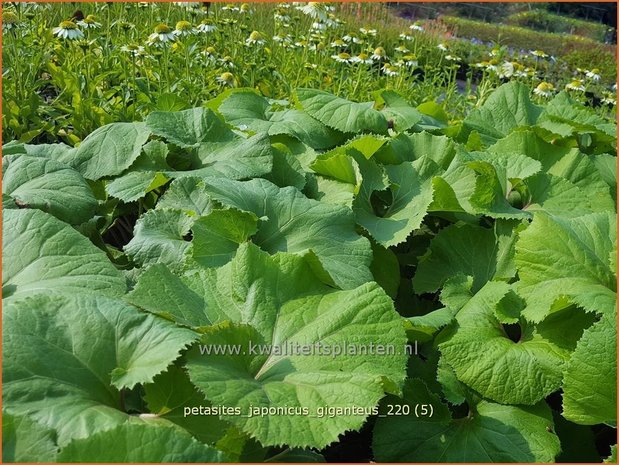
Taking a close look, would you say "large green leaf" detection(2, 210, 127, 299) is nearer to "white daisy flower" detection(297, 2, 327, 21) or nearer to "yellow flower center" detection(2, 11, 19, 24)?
"yellow flower center" detection(2, 11, 19, 24)

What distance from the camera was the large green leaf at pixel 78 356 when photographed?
98cm

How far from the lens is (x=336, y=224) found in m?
1.64

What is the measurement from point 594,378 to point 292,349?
0.57 meters

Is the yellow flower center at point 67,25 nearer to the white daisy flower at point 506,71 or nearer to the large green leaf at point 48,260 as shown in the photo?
the large green leaf at point 48,260

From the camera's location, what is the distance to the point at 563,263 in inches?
57.4

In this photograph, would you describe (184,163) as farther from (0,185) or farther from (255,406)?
(255,406)

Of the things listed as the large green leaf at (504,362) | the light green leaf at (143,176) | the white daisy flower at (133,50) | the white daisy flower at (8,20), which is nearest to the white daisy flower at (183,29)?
the white daisy flower at (133,50)

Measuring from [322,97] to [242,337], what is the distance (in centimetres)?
129

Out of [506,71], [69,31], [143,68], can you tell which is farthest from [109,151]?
[506,71]

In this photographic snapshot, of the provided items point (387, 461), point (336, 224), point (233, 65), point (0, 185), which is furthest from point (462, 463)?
point (233, 65)

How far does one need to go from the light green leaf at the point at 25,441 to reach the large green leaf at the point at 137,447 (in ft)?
0.21

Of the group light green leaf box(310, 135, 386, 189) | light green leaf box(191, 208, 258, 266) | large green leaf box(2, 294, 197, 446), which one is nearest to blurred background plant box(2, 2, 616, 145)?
light green leaf box(310, 135, 386, 189)

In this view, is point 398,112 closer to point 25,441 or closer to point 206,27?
point 25,441

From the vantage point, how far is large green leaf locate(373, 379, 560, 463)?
1.33 m
